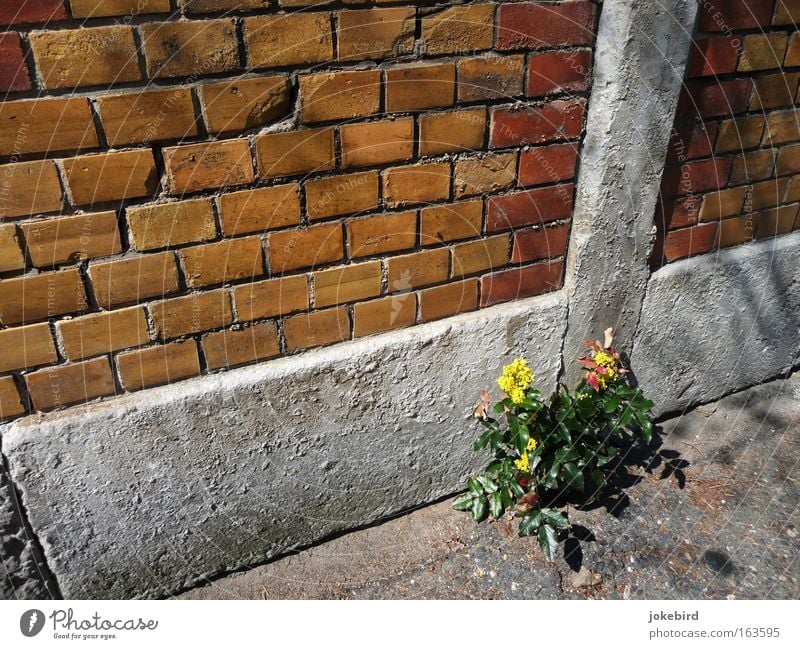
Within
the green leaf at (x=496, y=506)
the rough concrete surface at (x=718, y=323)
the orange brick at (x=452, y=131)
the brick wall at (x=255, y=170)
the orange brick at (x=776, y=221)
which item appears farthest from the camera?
the orange brick at (x=776, y=221)

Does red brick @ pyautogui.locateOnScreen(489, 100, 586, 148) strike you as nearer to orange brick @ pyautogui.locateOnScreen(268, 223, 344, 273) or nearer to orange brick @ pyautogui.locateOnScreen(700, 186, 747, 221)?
orange brick @ pyautogui.locateOnScreen(268, 223, 344, 273)

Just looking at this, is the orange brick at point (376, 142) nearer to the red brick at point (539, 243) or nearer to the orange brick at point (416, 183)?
the orange brick at point (416, 183)

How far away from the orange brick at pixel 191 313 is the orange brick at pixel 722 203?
164 cm

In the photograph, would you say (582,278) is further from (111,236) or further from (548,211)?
(111,236)

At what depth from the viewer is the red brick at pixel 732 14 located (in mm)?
1844

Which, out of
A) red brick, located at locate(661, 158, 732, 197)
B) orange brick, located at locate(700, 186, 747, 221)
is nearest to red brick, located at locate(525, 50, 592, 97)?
red brick, located at locate(661, 158, 732, 197)

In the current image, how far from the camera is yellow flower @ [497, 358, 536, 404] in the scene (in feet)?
5.98

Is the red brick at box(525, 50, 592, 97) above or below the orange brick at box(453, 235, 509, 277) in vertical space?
above

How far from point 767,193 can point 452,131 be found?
136cm

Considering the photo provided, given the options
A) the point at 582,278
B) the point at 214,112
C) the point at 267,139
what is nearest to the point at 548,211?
the point at 582,278

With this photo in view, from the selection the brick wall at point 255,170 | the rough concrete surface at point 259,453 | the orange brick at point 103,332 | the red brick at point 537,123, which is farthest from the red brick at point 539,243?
the orange brick at point 103,332

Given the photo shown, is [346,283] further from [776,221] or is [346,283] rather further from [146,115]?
[776,221]

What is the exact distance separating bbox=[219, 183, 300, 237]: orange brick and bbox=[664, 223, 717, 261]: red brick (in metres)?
1.31

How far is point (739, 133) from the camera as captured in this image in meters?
2.09
